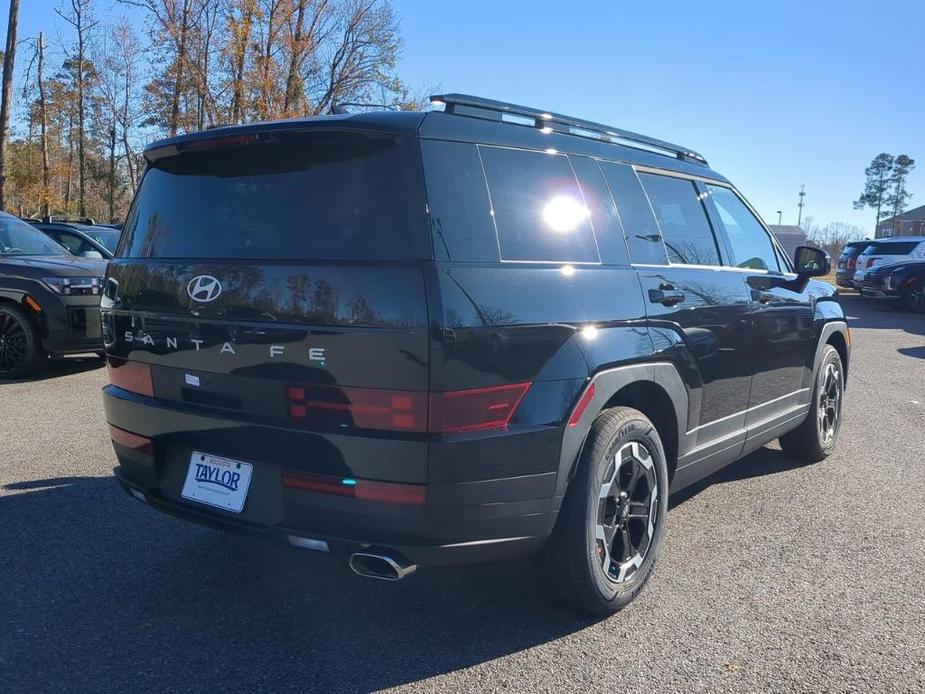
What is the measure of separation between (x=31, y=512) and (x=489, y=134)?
10.8 ft

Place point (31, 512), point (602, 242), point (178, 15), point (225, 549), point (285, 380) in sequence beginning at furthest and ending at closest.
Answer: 1. point (178, 15)
2. point (31, 512)
3. point (225, 549)
4. point (602, 242)
5. point (285, 380)

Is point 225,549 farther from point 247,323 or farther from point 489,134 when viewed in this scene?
point 489,134

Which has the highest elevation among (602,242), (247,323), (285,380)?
(602,242)

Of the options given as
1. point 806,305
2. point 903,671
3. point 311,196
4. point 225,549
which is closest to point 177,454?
→ point 225,549

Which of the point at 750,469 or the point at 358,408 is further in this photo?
the point at 750,469

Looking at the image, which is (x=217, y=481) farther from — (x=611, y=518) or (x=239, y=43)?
(x=239, y=43)

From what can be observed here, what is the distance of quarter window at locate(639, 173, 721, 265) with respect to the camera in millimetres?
3777

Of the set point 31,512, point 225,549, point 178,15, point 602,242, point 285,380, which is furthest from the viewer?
point 178,15

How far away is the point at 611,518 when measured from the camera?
125 inches

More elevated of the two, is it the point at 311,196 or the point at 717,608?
the point at 311,196

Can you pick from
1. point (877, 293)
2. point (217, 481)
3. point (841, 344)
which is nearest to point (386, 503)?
point (217, 481)

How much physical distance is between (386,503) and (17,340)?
22.7ft

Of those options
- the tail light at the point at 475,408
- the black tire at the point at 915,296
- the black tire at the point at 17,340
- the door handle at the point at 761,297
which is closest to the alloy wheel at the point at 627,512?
the tail light at the point at 475,408

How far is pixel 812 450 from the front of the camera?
546 centimetres
